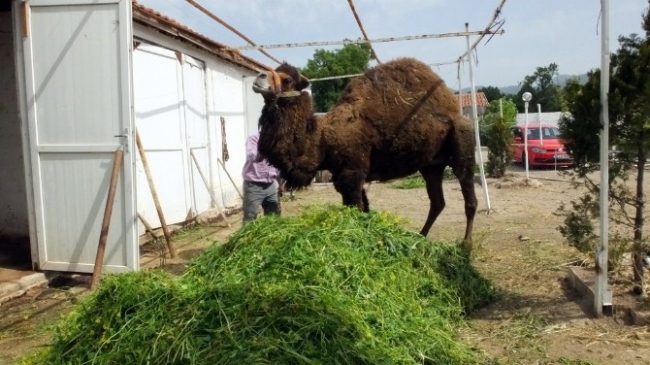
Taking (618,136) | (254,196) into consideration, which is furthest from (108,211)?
(618,136)

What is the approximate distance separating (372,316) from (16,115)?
21.6 feet

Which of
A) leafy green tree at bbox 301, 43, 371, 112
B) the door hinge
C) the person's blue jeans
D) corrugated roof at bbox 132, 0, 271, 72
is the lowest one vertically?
the person's blue jeans

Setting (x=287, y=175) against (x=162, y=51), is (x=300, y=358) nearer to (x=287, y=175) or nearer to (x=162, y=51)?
(x=287, y=175)

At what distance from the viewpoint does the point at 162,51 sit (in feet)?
29.9

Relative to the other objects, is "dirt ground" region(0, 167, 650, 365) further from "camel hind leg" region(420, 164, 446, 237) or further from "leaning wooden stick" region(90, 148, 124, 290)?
"camel hind leg" region(420, 164, 446, 237)

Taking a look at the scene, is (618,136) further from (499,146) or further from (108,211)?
(499,146)

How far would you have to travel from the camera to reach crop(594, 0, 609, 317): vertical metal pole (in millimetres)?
4492

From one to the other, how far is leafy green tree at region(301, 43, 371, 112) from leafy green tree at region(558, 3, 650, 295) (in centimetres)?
2250

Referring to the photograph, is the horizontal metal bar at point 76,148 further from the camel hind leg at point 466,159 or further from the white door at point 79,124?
the camel hind leg at point 466,159

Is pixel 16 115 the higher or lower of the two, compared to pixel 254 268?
higher

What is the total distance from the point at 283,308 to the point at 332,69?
2896 centimetres

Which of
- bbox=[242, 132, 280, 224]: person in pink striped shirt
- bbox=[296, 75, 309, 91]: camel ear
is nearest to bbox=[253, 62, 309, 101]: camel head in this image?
bbox=[296, 75, 309, 91]: camel ear

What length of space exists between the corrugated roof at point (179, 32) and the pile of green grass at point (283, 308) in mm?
4678

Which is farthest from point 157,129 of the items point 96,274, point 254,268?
point 254,268
